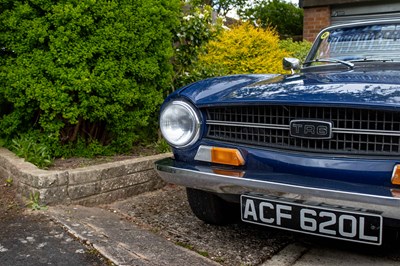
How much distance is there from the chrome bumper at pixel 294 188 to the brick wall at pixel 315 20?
8.05 m

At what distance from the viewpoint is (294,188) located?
6.81 feet

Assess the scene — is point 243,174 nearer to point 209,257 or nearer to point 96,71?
point 209,257

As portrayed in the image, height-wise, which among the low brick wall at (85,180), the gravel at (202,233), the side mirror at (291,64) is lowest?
the gravel at (202,233)

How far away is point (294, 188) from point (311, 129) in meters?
0.31

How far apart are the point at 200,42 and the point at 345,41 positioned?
5.42ft

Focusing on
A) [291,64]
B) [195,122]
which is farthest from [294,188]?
[291,64]

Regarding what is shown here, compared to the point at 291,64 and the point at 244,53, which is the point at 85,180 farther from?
the point at 244,53

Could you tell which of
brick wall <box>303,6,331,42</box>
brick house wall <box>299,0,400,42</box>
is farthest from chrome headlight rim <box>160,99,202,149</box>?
brick wall <box>303,6,331,42</box>

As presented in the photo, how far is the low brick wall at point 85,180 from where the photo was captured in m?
3.08

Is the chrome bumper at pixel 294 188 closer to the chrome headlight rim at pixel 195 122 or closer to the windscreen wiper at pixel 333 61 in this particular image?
the chrome headlight rim at pixel 195 122

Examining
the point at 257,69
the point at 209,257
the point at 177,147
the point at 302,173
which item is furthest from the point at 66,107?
the point at 257,69

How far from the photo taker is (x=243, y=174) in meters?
2.28

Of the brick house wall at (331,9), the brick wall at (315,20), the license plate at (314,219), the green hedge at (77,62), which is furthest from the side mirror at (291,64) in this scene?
the brick wall at (315,20)

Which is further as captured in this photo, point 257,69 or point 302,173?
point 257,69
